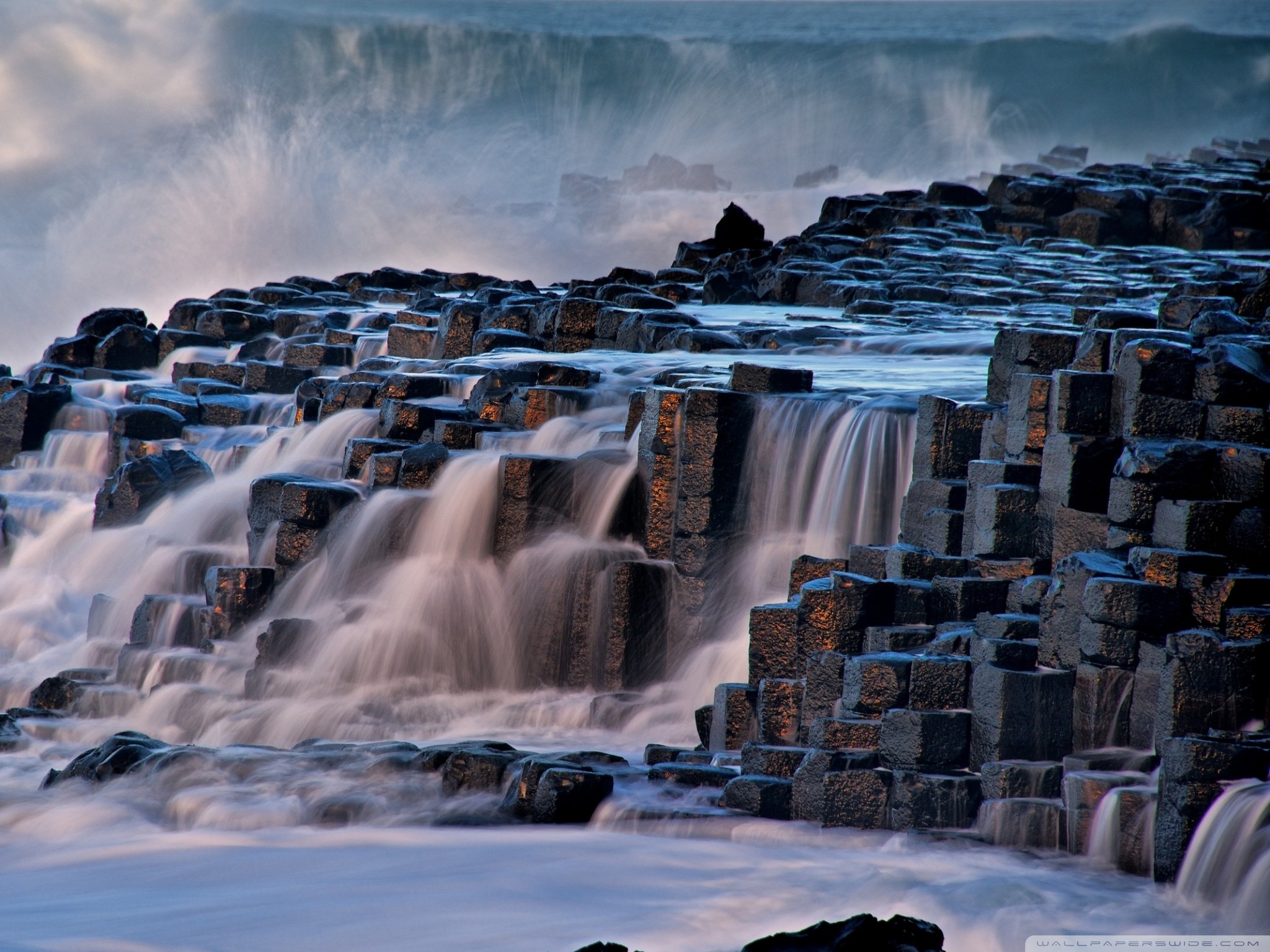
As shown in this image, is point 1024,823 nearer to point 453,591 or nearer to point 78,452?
point 453,591

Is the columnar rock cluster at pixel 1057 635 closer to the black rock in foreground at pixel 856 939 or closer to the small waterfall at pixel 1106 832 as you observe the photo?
the small waterfall at pixel 1106 832

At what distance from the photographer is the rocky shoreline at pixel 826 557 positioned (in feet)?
23.9

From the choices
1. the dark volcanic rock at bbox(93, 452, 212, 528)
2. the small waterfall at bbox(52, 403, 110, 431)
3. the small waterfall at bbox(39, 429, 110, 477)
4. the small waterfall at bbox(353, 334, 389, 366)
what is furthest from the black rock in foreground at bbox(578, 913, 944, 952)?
the small waterfall at bbox(353, 334, 389, 366)

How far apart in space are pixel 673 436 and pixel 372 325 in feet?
33.0

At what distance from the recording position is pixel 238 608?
11.6 meters

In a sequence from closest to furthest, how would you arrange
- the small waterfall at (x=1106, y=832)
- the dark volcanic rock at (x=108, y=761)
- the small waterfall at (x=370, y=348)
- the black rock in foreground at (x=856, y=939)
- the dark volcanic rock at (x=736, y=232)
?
1. the black rock in foreground at (x=856, y=939)
2. the small waterfall at (x=1106, y=832)
3. the dark volcanic rock at (x=108, y=761)
4. the small waterfall at (x=370, y=348)
5. the dark volcanic rock at (x=736, y=232)

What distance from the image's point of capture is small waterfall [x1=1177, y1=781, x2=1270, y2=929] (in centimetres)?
611

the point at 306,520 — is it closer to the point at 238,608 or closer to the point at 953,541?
the point at 238,608

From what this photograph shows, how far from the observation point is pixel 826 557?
10812 mm

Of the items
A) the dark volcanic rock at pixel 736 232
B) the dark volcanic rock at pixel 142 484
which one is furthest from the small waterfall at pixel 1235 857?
the dark volcanic rock at pixel 736 232

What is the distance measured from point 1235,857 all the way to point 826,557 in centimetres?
474

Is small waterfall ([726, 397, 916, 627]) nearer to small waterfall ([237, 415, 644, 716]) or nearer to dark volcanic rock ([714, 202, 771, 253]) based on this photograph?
small waterfall ([237, 415, 644, 716])

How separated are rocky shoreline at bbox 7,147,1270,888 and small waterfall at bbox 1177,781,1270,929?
0.08 m

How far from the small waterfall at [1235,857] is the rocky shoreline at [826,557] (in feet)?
0.26
